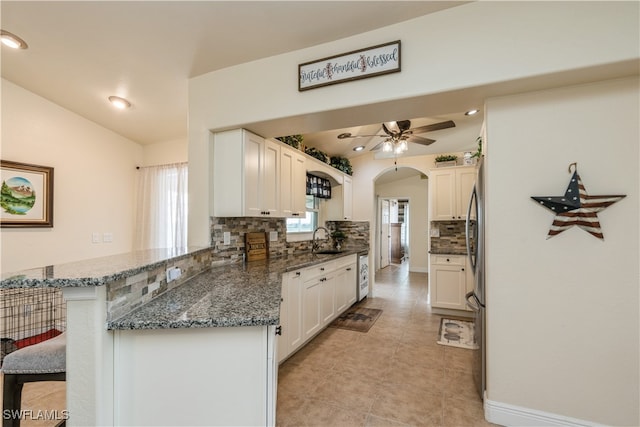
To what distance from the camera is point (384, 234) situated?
8.32 metres

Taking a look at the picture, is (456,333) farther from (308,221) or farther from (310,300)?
(308,221)

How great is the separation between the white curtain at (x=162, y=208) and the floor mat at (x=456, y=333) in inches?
144

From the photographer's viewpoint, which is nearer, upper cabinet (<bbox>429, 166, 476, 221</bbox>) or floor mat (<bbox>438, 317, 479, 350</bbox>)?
floor mat (<bbox>438, 317, 479, 350</bbox>)

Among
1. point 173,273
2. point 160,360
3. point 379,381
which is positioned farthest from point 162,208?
point 379,381

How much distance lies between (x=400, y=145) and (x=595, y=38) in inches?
85.2

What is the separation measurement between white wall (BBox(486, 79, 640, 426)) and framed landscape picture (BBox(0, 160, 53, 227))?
4414 millimetres

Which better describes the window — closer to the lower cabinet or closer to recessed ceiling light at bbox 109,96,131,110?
the lower cabinet

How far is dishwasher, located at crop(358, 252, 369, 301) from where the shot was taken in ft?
14.8

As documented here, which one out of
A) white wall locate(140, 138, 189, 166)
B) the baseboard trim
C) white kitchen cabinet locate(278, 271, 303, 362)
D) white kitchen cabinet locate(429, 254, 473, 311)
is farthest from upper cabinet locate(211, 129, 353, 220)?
the baseboard trim

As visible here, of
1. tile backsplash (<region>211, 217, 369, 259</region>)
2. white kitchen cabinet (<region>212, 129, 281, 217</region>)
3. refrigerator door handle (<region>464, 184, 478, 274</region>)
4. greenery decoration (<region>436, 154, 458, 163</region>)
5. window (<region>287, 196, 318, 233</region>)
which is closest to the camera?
refrigerator door handle (<region>464, 184, 478, 274</region>)

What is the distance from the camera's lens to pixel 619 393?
1658 millimetres

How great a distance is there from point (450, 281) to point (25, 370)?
4300 mm

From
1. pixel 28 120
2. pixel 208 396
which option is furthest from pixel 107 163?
pixel 208 396

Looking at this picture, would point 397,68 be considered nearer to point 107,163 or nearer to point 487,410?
point 487,410
